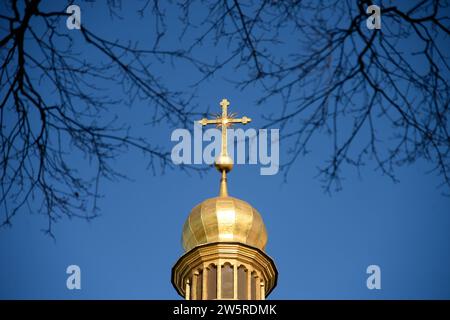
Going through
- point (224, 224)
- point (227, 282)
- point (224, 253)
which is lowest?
point (227, 282)

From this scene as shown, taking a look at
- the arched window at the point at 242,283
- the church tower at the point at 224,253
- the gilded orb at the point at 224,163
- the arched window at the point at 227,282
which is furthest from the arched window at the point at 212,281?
the gilded orb at the point at 224,163

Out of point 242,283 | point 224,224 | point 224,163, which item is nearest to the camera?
point 224,224

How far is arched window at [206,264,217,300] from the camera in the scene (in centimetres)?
2795

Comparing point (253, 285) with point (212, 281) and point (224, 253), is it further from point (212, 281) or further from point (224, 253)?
point (224, 253)

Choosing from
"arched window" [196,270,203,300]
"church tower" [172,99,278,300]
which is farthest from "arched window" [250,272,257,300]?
"arched window" [196,270,203,300]

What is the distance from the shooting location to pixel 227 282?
2794 cm

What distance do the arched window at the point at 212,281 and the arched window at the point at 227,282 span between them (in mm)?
205

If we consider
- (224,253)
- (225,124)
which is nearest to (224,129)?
(225,124)

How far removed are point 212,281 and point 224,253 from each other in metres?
0.86

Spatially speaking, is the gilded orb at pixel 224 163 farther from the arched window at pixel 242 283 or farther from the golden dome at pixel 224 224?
the arched window at pixel 242 283

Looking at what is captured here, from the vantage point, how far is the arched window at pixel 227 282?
91.5 ft

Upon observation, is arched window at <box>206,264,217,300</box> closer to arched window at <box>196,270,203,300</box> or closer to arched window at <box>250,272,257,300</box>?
arched window at <box>196,270,203,300</box>
